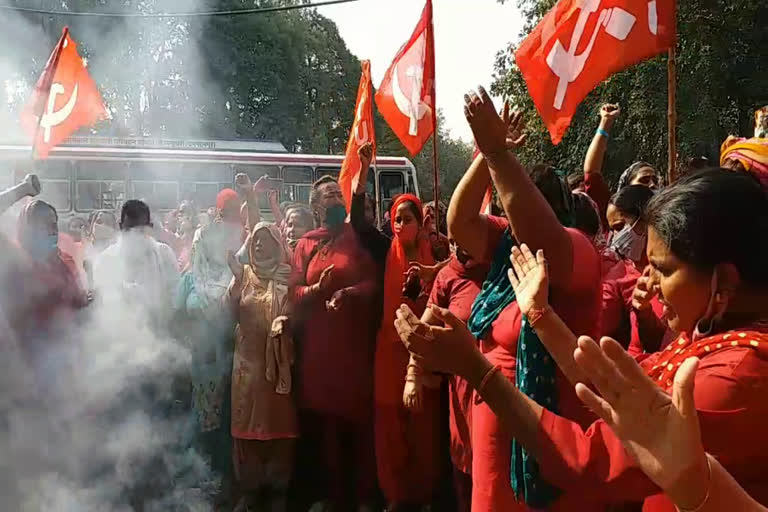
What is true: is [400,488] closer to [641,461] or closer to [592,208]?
[592,208]

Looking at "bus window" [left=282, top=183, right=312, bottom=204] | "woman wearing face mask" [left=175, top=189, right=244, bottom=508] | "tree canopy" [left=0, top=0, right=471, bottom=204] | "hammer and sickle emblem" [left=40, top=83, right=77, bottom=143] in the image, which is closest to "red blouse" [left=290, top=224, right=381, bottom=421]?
"woman wearing face mask" [left=175, top=189, right=244, bottom=508]

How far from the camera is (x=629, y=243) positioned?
12.0 ft

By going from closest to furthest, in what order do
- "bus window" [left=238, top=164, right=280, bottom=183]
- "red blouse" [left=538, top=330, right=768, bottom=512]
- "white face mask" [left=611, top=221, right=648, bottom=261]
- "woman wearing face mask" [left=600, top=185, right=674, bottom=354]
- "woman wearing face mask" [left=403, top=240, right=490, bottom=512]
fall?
"red blouse" [left=538, top=330, right=768, bottom=512], "woman wearing face mask" [left=600, top=185, right=674, bottom=354], "woman wearing face mask" [left=403, top=240, right=490, bottom=512], "white face mask" [left=611, top=221, right=648, bottom=261], "bus window" [left=238, top=164, right=280, bottom=183]

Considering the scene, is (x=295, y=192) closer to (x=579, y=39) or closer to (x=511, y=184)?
(x=579, y=39)

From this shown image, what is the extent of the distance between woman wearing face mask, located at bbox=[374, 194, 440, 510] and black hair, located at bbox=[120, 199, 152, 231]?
6.49 feet

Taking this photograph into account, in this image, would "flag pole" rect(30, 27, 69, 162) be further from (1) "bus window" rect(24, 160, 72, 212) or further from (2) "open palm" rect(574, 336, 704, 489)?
(1) "bus window" rect(24, 160, 72, 212)

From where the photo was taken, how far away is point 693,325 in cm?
152

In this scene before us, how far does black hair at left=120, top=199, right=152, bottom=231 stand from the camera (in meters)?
5.54

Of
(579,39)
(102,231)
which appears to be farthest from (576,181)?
(102,231)

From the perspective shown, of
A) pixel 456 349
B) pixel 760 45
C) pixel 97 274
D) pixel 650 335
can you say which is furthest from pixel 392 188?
pixel 456 349

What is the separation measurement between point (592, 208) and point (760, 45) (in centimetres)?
1430

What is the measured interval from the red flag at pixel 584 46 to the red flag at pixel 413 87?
1994 mm

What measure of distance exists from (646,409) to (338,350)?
11.7 feet

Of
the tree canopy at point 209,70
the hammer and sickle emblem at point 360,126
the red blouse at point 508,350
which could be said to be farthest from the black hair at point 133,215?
the tree canopy at point 209,70
